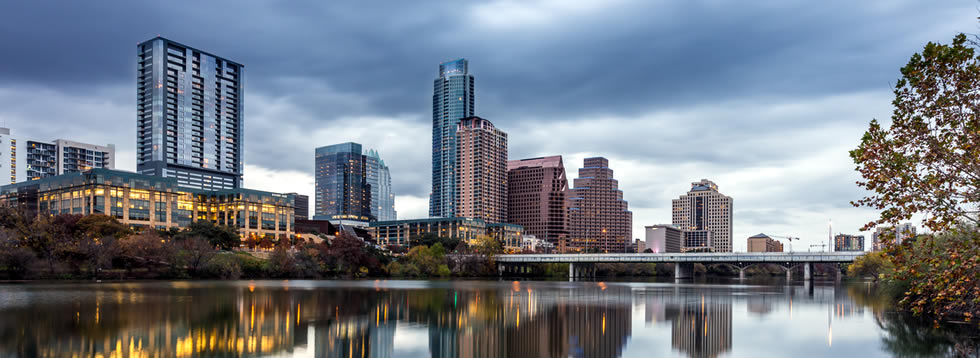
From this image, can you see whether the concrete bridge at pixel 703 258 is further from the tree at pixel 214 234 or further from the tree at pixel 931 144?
the tree at pixel 931 144

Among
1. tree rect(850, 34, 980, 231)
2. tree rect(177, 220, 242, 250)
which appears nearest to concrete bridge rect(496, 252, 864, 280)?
tree rect(177, 220, 242, 250)

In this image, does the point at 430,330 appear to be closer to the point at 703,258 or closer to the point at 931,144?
the point at 931,144

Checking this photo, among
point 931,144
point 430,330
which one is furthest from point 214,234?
point 931,144

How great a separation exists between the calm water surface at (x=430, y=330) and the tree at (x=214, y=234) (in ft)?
293

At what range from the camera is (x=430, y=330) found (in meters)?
37.7

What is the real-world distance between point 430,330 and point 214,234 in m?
128

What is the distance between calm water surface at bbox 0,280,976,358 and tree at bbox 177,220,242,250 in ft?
293

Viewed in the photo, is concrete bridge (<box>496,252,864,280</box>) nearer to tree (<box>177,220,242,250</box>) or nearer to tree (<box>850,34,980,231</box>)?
tree (<box>177,220,242,250</box>)

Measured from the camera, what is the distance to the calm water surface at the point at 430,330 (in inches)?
1167

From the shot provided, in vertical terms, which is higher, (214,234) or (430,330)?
(214,234)

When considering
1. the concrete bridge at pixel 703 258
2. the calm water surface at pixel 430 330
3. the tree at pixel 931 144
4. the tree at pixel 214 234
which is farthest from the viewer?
the concrete bridge at pixel 703 258

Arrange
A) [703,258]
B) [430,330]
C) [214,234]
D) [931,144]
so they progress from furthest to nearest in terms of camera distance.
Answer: [703,258]
[214,234]
[430,330]
[931,144]

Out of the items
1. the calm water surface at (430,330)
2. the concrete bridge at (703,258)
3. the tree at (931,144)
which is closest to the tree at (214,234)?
the concrete bridge at (703,258)

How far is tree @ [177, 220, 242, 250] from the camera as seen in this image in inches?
5668
